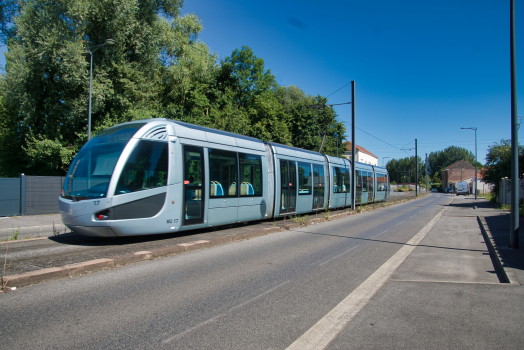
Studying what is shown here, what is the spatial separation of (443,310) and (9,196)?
20081 millimetres

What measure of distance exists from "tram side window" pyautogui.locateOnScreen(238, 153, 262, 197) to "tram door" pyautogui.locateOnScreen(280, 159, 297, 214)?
1.76m

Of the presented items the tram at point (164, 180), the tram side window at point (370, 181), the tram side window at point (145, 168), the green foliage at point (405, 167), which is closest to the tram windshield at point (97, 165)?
the tram at point (164, 180)

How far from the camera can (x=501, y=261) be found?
22.7 ft

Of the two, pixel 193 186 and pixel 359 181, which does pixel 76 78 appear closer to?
pixel 193 186

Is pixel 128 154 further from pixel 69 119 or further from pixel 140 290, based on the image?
pixel 69 119

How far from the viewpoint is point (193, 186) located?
29.5 feet

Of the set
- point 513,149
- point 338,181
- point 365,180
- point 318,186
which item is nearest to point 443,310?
point 513,149

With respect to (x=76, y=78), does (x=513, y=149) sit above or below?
below

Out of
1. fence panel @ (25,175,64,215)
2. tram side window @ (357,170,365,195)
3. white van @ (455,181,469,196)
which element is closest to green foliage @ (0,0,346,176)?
fence panel @ (25,175,64,215)

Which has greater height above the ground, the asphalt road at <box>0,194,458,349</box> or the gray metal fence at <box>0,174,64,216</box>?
the gray metal fence at <box>0,174,64,216</box>

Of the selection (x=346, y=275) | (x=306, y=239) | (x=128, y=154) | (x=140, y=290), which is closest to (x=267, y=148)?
(x=306, y=239)

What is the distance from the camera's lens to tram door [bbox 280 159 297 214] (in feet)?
44.6

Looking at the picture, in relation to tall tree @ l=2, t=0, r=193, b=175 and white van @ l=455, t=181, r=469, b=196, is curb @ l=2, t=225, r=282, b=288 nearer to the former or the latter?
tall tree @ l=2, t=0, r=193, b=175

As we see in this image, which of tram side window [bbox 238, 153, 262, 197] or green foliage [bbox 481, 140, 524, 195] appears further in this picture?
green foliage [bbox 481, 140, 524, 195]
